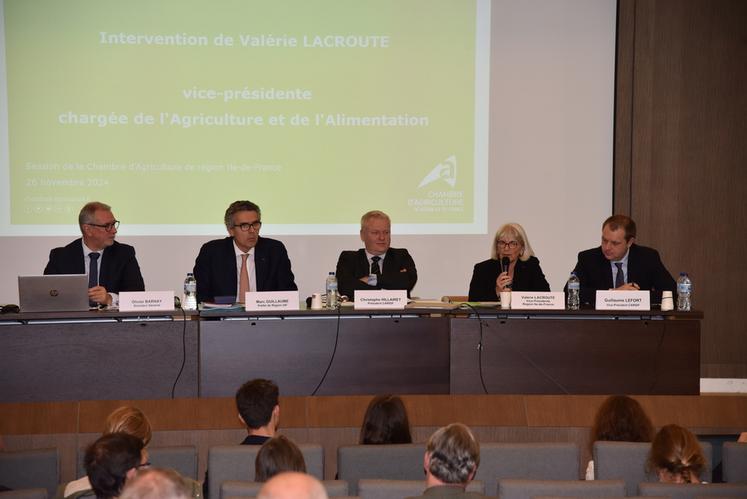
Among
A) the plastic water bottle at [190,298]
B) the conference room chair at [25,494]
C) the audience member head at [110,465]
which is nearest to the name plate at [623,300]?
the plastic water bottle at [190,298]

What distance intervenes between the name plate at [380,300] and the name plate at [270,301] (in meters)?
0.35

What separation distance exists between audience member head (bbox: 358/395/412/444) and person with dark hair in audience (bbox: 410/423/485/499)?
2.60 ft

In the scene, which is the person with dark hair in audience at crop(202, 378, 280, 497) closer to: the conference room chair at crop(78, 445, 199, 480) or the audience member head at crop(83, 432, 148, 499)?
the conference room chair at crop(78, 445, 199, 480)

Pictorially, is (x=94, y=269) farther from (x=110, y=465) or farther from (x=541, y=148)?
(x=541, y=148)

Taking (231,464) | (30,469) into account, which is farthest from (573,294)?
(30,469)

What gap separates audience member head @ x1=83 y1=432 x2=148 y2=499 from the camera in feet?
8.55

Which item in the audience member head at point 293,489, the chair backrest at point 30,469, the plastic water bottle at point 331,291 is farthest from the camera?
the plastic water bottle at point 331,291

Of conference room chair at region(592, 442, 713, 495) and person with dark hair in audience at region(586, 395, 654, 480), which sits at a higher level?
person with dark hair in audience at region(586, 395, 654, 480)

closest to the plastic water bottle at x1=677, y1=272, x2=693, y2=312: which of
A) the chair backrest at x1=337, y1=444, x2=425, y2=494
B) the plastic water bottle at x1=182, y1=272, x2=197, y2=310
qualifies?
the chair backrest at x1=337, y1=444, x2=425, y2=494

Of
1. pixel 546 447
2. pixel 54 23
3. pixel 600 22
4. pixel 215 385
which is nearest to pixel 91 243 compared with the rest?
pixel 215 385

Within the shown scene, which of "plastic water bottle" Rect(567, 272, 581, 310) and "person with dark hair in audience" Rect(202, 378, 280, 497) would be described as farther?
"plastic water bottle" Rect(567, 272, 581, 310)

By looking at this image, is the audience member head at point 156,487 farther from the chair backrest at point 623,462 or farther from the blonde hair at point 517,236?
the blonde hair at point 517,236

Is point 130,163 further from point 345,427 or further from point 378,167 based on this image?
point 345,427

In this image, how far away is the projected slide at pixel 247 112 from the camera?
6.57 metres
